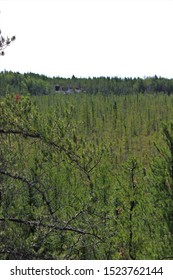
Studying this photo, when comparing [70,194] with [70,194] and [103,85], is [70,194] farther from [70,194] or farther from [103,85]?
[103,85]

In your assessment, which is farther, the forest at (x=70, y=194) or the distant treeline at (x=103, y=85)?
the distant treeline at (x=103, y=85)

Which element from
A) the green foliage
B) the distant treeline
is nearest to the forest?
the green foliage

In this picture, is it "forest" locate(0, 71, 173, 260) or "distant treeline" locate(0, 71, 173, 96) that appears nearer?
"forest" locate(0, 71, 173, 260)

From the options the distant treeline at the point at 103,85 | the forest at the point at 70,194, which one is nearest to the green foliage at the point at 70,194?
the forest at the point at 70,194

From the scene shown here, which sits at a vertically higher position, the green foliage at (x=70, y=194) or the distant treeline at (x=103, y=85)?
the distant treeline at (x=103, y=85)

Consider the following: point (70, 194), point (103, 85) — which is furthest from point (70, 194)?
point (103, 85)

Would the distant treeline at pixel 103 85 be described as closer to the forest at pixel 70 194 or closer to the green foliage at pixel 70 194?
the forest at pixel 70 194

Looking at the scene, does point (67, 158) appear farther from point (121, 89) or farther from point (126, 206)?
point (121, 89)

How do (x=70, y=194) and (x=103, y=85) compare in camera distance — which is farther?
(x=103, y=85)

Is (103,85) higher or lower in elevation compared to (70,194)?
higher

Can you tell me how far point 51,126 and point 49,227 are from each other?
1.41m

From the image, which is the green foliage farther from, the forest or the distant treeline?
the distant treeline

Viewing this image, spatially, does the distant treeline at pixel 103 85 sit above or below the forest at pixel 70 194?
above

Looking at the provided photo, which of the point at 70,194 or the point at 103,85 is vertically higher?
the point at 103,85
